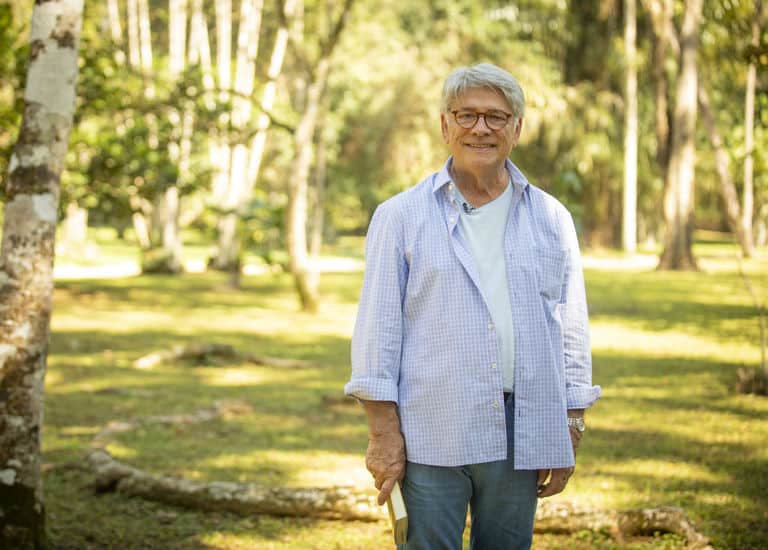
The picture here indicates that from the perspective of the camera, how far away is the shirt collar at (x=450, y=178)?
3.21 metres

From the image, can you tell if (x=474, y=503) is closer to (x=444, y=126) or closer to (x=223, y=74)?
(x=444, y=126)

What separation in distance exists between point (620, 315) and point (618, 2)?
2335 cm

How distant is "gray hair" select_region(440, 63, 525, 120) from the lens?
3176mm

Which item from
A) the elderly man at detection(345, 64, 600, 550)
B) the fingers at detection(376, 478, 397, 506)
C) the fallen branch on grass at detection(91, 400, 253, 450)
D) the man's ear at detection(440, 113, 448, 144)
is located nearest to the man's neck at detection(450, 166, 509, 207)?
the elderly man at detection(345, 64, 600, 550)

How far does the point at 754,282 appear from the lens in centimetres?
2311

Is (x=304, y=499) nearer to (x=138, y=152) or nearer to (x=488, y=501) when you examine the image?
(x=488, y=501)

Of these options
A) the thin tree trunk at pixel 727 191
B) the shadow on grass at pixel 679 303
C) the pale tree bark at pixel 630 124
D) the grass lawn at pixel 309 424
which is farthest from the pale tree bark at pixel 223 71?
the pale tree bark at pixel 630 124

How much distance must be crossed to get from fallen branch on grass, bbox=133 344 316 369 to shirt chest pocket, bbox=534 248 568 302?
31.6ft

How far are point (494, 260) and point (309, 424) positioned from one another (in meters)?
6.25

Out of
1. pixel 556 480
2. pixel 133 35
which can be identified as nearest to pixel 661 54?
pixel 133 35

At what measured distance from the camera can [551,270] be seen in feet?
10.6

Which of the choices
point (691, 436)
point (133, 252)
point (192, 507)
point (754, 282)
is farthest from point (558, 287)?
point (133, 252)

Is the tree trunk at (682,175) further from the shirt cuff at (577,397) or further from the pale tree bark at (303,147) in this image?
the shirt cuff at (577,397)

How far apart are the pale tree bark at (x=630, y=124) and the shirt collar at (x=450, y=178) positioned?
109 ft
